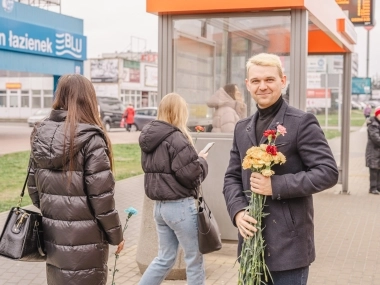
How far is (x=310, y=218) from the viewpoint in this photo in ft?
9.68

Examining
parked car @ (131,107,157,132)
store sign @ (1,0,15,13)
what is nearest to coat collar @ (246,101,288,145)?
store sign @ (1,0,15,13)

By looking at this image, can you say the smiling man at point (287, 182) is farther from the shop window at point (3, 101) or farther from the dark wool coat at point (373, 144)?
the shop window at point (3, 101)

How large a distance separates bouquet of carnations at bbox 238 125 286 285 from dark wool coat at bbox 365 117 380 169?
9.40 meters

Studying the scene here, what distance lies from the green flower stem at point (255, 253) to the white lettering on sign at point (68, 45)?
82.1 ft

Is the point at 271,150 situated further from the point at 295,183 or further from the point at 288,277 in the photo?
the point at 288,277

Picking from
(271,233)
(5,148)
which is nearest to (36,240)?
(271,233)

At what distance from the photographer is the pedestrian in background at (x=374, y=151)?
11.8 m

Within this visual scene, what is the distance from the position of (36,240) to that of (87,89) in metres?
0.89

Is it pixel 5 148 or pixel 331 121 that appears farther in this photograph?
pixel 331 121

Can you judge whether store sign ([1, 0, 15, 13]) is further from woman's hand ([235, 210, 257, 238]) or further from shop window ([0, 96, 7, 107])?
shop window ([0, 96, 7, 107])

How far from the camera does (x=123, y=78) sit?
5672cm

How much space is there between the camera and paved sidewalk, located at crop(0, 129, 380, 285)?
611 cm

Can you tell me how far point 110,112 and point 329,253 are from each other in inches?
1215

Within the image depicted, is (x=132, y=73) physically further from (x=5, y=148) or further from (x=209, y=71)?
(x=209, y=71)
